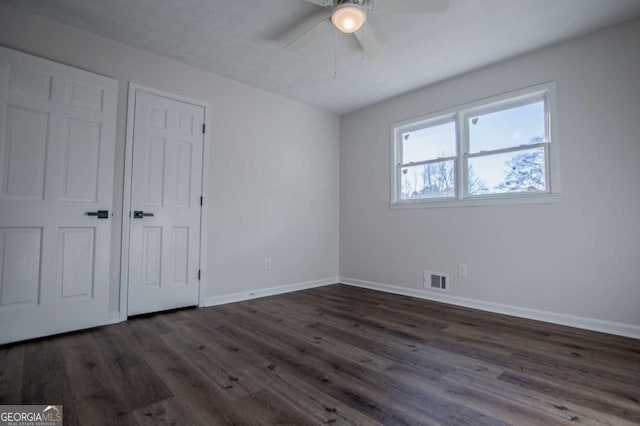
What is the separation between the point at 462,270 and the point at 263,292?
7.85 feet

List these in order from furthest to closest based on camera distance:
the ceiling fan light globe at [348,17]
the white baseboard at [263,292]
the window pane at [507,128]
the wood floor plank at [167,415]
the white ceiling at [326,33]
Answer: the white baseboard at [263,292], the window pane at [507,128], the white ceiling at [326,33], the ceiling fan light globe at [348,17], the wood floor plank at [167,415]

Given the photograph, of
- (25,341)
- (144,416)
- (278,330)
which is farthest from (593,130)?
(25,341)

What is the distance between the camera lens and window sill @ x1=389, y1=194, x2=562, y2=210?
2960 mm

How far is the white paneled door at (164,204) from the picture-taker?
2988mm

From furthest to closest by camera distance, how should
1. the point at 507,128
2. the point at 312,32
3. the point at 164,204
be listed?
the point at 507,128 → the point at 164,204 → the point at 312,32

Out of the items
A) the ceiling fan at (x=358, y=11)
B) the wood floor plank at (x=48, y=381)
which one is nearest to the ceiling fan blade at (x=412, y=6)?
the ceiling fan at (x=358, y=11)

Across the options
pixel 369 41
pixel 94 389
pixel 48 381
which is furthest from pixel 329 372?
pixel 369 41

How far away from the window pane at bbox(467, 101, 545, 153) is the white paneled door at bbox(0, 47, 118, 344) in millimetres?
3737

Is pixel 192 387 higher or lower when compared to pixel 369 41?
lower

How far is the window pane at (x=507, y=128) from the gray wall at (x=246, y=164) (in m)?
2.09

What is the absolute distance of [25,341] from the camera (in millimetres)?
2336

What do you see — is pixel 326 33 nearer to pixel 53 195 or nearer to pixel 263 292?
pixel 53 195

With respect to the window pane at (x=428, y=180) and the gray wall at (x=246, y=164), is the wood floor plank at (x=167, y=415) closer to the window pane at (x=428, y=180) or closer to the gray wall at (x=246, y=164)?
the gray wall at (x=246, y=164)

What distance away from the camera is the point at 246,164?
12.5 feet
